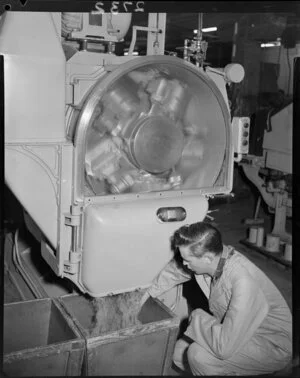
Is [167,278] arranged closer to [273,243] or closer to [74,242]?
[74,242]

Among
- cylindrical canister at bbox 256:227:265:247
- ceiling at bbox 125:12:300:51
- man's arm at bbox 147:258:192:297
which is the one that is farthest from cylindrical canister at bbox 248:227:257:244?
man's arm at bbox 147:258:192:297

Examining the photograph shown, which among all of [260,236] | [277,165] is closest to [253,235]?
[260,236]

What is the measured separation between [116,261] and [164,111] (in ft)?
2.72

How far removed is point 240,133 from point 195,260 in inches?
33.1

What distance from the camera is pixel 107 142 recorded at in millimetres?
2539

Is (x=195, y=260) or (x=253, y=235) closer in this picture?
(x=195, y=260)

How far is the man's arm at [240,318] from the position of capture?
235cm

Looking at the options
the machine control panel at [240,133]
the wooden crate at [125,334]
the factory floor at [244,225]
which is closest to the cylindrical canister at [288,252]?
the factory floor at [244,225]

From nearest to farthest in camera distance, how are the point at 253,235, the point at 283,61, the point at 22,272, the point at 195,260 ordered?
1. the point at 195,260
2. the point at 22,272
3. the point at 253,235
4. the point at 283,61

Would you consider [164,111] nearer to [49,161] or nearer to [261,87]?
[49,161]

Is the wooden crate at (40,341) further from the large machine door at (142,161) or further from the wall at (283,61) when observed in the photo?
the wall at (283,61)

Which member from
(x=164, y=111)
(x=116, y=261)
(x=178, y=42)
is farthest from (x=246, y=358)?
(x=178, y=42)

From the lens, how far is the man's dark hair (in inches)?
94.5

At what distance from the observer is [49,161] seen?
2.29m
